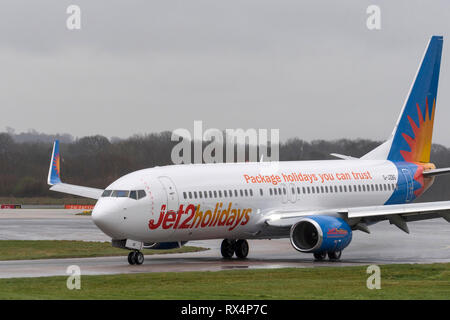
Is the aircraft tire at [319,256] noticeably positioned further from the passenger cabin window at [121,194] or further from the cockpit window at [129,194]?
the passenger cabin window at [121,194]

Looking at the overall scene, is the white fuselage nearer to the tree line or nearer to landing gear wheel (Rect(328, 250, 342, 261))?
landing gear wheel (Rect(328, 250, 342, 261))

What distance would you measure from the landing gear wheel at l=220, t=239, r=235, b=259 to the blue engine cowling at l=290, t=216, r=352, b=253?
12.5 ft

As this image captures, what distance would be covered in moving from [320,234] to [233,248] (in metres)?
5.33

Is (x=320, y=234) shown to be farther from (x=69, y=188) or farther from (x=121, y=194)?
(x=69, y=188)

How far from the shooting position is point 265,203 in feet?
143

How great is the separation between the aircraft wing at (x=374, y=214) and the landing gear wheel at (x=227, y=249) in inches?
93.0

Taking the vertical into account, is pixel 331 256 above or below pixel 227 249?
below

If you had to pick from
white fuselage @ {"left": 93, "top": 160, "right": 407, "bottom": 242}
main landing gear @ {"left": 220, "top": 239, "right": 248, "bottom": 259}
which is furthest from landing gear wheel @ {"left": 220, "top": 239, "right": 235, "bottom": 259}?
white fuselage @ {"left": 93, "top": 160, "right": 407, "bottom": 242}

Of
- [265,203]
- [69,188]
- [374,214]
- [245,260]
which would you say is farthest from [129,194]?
[69,188]

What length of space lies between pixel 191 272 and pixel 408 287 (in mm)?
8578

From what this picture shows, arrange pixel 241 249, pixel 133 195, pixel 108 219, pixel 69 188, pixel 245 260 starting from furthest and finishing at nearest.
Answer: pixel 69 188
pixel 241 249
pixel 245 260
pixel 133 195
pixel 108 219

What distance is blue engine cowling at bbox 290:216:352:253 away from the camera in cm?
4097

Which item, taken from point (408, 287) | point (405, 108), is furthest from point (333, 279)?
point (405, 108)
